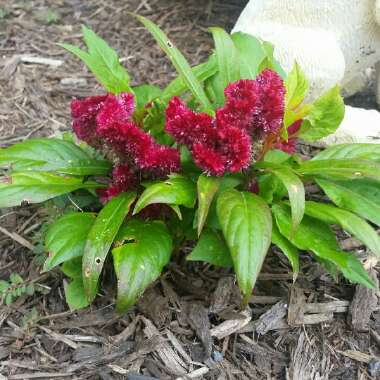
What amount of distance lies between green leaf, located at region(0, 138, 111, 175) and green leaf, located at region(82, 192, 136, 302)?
0.24 m

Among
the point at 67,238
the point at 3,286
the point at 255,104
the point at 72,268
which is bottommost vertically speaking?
the point at 3,286

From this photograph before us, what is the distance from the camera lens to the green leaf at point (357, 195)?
214cm

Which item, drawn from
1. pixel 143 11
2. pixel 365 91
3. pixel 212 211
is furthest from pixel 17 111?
pixel 365 91

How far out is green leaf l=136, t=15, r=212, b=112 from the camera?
7.45 ft

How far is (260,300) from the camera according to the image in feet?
7.98

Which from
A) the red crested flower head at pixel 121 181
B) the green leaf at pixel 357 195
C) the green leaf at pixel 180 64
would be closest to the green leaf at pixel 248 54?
the green leaf at pixel 180 64

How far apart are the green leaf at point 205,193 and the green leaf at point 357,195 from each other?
470 mm

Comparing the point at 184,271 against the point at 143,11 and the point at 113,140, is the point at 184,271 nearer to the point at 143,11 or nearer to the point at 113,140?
the point at 113,140

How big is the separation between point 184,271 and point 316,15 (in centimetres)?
148

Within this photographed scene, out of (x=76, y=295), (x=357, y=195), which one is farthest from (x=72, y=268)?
(x=357, y=195)

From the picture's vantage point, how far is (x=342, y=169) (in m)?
2.14

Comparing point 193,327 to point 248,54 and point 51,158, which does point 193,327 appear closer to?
point 51,158

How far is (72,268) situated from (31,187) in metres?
0.34

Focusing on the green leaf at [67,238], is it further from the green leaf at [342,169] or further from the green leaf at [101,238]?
the green leaf at [342,169]
